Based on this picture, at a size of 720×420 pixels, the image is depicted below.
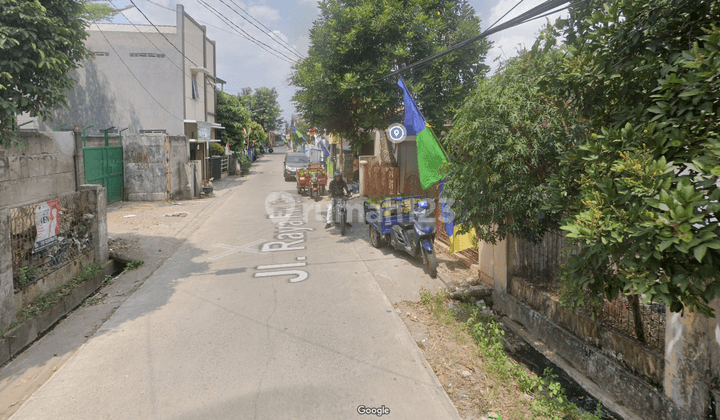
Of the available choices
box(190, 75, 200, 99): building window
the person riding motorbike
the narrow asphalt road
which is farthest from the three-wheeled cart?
box(190, 75, 200, 99): building window

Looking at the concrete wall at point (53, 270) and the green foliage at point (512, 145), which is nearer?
the green foliage at point (512, 145)

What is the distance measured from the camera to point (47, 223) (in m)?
6.83

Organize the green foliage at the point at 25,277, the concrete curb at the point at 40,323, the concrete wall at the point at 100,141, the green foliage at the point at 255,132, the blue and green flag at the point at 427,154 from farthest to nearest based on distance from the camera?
the green foliage at the point at 255,132
the concrete wall at the point at 100,141
the blue and green flag at the point at 427,154
the green foliage at the point at 25,277
the concrete curb at the point at 40,323

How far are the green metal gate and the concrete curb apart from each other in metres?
8.57

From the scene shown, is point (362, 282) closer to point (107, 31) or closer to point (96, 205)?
point (96, 205)

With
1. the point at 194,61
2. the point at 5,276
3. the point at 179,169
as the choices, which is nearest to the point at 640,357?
the point at 5,276

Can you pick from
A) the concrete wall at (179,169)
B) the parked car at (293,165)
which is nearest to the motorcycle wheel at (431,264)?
the concrete wall at (179,169)

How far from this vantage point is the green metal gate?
1483 centimetres

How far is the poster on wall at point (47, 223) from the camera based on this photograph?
21.5ft

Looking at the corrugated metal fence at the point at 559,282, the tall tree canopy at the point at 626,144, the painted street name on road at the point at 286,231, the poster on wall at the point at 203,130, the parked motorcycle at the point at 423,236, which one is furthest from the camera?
the poster on wall at the point at 203,130

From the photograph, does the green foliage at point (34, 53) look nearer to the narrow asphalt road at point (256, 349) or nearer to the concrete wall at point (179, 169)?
the narrow asphalt road at point (256, 349)

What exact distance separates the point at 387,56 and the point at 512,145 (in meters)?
7.15

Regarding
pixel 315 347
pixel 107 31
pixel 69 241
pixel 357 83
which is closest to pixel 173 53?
pixel 107 31

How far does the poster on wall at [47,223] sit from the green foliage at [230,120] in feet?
87.0
